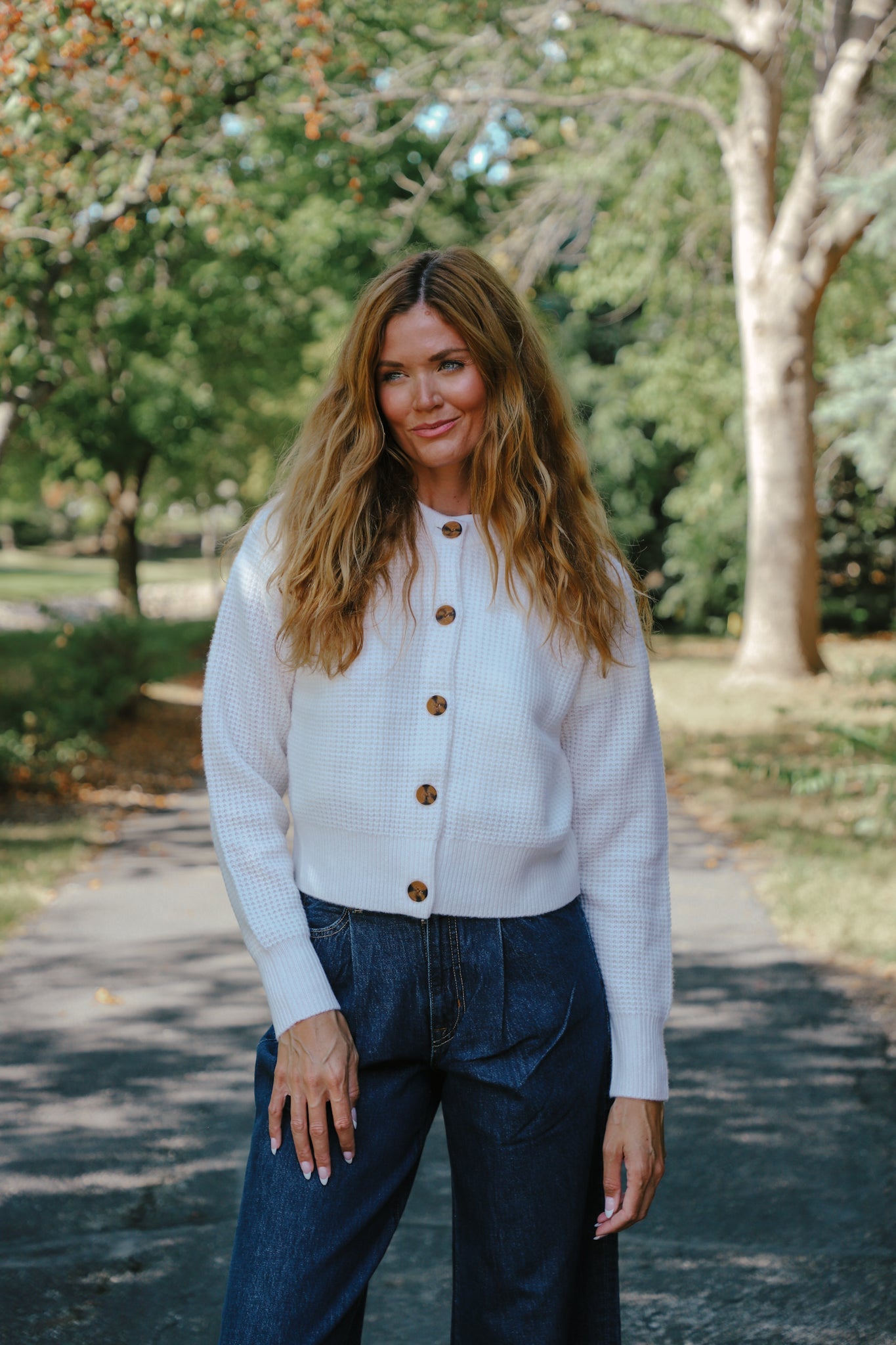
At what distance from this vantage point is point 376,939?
5.97ft

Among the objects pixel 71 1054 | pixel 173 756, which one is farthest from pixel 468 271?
pixel 173 756

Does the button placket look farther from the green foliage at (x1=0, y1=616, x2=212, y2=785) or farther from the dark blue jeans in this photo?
the green foliage at (x1=0, y1=616, x2=212, y2=785)

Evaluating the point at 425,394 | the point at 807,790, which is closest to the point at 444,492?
the point at 425,394

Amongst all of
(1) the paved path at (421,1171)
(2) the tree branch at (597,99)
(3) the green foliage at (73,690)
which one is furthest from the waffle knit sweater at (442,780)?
(2) the tree branch at (597,99)

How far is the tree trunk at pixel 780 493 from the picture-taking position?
13.9 m

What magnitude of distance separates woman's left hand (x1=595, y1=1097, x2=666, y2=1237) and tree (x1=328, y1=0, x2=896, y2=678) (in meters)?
10.9

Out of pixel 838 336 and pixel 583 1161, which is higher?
pixel 838 336

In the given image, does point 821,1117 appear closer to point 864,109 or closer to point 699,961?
point 699,961

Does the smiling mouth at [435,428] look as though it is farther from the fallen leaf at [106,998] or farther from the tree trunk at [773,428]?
the tree trunk at [773,428]

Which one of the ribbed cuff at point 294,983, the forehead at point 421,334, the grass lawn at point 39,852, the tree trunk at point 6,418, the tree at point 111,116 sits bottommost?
the grass lawn at point 39,852

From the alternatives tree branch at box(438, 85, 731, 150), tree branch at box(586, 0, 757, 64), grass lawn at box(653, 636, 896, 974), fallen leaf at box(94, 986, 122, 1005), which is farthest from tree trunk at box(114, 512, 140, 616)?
fallen leaf at box(94, 986, 122, 1005)

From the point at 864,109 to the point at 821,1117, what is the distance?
11.7 meters

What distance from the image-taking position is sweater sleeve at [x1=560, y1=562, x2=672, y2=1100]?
1.95 metres

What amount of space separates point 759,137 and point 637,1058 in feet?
44.1
